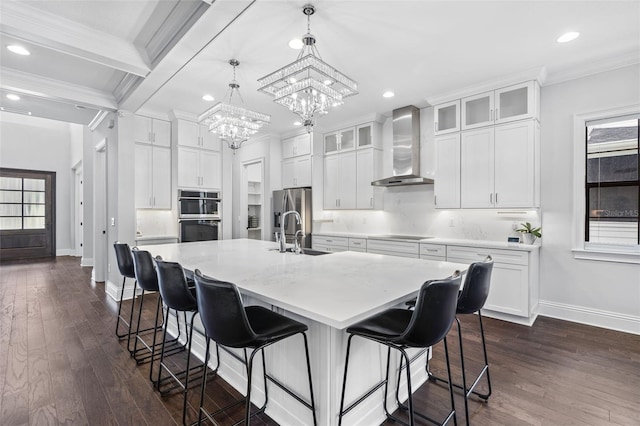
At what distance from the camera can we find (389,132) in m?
5.20

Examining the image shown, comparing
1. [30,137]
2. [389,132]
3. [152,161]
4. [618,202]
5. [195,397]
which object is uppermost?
[30,137]

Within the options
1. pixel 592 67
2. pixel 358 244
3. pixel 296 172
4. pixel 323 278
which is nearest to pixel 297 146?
pixel 296 172

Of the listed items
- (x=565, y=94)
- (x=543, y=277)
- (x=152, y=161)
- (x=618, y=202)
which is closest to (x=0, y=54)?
(x=152, y=161)

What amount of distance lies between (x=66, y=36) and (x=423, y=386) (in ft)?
13.4

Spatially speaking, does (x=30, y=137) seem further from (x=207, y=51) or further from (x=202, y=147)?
(x=207, y=51)

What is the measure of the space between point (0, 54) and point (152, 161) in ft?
6.86

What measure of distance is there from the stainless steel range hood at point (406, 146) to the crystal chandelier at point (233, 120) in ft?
7.18

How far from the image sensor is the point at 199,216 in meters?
5.39

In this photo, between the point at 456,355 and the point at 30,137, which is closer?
the point at 456,355

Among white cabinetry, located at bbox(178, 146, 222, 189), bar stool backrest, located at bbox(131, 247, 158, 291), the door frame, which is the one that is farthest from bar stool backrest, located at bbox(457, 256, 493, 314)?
the door frame

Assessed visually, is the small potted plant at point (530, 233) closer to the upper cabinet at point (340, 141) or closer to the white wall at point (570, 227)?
the white wall at point (570, 227)

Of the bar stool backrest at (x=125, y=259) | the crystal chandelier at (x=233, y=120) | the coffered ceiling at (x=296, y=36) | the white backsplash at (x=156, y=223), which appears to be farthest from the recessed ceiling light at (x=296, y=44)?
the white backsplash at (x=156, y=223)

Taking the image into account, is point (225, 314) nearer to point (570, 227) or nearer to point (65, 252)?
point (570, 227)

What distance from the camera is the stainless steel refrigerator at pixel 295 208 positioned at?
5.65 m
